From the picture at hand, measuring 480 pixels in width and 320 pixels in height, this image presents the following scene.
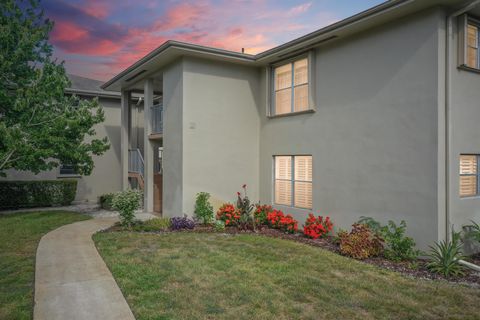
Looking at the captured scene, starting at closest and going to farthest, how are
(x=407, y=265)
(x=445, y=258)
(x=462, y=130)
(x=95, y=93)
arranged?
(x=445, y=258) → (x=407, y=265) → (x=462, y=130) → (x=95, y=93)

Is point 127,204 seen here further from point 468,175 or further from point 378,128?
point 468,175

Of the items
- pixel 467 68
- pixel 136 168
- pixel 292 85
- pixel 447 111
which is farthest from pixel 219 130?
pixel 467 68

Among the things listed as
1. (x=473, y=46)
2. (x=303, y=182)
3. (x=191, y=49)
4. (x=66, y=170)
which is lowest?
(x=303, y=182)

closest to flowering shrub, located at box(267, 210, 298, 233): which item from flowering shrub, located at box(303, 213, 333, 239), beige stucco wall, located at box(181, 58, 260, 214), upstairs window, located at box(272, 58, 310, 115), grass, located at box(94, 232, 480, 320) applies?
flowering shrub, located at box(303, 213, 333, 239)

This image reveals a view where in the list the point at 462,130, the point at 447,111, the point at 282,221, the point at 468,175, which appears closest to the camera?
the point at 447,111

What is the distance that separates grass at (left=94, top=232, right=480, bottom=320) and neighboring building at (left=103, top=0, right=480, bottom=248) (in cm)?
215

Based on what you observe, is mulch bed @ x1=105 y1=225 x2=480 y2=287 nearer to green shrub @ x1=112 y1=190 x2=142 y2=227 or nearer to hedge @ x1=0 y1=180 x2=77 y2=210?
green shrub @ x1=112 y1=190 x2=142 y2=227

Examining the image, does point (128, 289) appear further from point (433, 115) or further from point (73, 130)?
point (73, 130)

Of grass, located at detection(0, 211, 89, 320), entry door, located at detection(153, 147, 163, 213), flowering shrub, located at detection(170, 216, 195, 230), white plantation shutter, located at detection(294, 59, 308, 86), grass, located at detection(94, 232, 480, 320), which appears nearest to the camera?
grass, located at detection(94, 232, 480, 320)

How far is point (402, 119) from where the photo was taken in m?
7.88

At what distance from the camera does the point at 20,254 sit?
24.8ft

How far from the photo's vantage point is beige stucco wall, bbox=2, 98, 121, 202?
17953 mm

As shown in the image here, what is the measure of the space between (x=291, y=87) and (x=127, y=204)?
21.6 ft

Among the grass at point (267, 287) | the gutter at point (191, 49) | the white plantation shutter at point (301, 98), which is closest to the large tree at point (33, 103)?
the gutter at point (191, 49)
